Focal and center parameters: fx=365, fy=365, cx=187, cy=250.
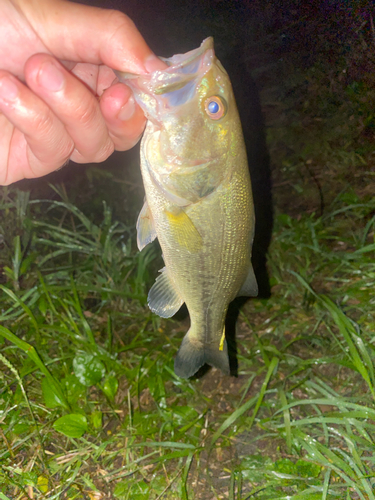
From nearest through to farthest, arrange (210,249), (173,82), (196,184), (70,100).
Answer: (173,82)
(70,100)
(196,184)
(210,249)

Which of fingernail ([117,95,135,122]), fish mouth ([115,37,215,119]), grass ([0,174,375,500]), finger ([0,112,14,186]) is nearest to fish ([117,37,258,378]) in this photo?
fish mouth ([115,37,215,119])

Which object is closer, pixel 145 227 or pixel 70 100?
pixel 70 100

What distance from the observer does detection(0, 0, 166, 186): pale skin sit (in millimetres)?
1661

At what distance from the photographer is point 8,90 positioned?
164 centimetres

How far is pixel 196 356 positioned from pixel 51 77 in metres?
1.74

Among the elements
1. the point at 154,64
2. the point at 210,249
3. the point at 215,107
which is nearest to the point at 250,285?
the point at 210,249

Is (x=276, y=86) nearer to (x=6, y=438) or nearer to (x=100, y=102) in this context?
(x=100, y=102)

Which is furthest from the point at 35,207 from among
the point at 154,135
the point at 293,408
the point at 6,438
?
the point at 293,408

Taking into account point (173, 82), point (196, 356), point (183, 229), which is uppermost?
point (173, 82)

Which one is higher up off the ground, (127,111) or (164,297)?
(127,111)

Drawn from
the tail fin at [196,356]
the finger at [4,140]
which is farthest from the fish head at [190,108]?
the tail fin at [196,356]

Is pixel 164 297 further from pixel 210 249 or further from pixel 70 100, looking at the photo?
pixel 70 100

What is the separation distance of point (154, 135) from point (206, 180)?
332mm

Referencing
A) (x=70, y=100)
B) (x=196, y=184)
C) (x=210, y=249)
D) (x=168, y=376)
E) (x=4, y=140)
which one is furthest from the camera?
(x=168, y=376)
